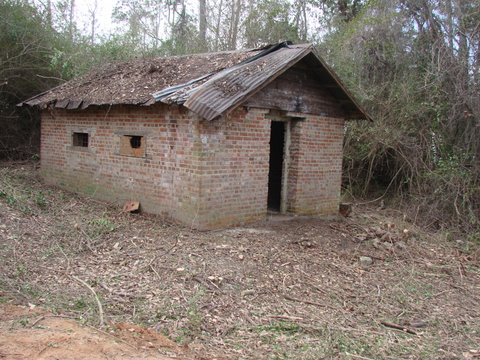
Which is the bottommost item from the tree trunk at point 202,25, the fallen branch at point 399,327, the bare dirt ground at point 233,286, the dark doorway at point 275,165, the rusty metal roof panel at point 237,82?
the fallen branch at point 399,327

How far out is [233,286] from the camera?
667 cm

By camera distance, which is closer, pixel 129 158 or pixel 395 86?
pixel 129 158

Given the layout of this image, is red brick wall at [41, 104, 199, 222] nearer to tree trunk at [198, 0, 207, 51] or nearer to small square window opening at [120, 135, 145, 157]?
small square window opening at [120, 135, 145, 157]

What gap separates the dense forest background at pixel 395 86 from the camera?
480 inches

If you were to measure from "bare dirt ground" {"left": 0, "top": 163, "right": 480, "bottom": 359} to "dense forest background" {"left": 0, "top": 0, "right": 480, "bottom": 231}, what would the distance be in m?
2.61

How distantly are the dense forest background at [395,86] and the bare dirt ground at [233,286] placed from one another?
2.61 m

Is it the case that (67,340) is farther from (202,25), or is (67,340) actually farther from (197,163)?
(202,25)

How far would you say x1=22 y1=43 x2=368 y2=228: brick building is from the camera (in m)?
8.39

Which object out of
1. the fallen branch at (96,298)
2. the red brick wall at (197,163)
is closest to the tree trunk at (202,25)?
the red brick wall at (197,163)

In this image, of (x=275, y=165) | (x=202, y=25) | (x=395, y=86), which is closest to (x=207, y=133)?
(x=275, y=165)

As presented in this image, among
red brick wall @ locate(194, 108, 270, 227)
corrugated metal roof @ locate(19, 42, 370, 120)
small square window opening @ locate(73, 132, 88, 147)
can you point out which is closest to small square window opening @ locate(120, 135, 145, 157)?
corrugated metal roof @ locate(19, 42, 370, 120)

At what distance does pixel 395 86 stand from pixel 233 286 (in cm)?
949

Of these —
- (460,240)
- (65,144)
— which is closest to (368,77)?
(460,240)

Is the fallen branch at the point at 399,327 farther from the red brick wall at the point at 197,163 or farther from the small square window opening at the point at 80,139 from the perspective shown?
the small square window opening at the point at 80,139
